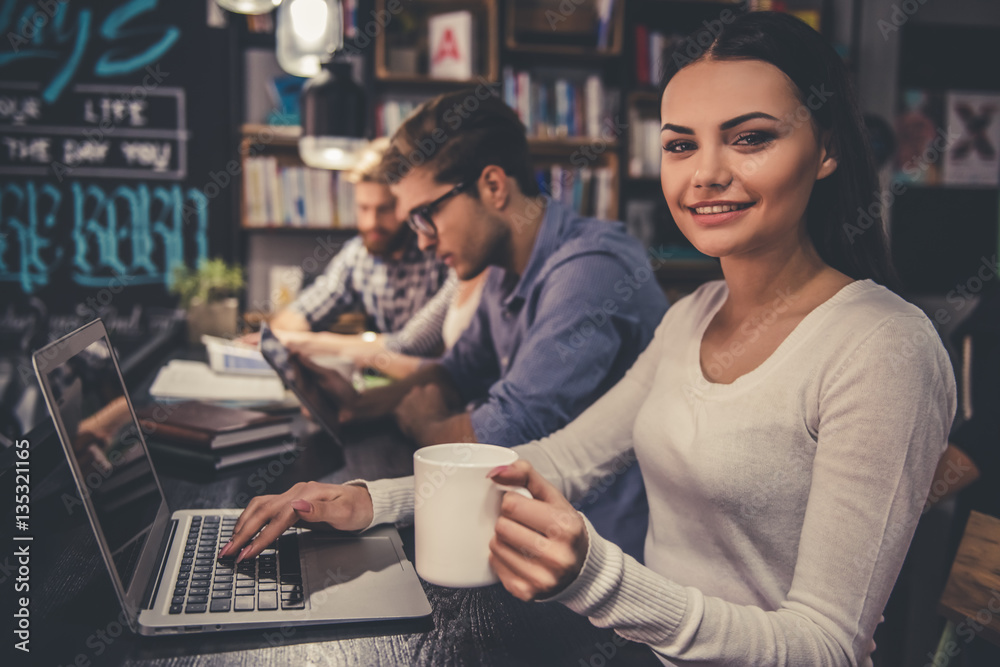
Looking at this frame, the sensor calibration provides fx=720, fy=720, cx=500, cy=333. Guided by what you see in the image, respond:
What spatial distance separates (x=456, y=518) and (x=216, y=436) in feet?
2.59

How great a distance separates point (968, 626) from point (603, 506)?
629 millimetres

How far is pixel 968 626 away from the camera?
0.87 m

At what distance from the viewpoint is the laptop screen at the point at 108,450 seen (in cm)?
71

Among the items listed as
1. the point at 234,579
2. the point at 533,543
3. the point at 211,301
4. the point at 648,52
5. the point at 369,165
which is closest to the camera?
the point at 533,543

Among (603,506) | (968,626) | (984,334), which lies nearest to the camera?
(968,626)

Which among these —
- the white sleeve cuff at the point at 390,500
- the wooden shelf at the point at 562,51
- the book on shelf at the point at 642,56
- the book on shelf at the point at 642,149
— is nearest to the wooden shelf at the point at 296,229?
the wooden shelf at the point at 562,51

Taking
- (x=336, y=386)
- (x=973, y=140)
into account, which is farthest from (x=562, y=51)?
(x=336, y=386)

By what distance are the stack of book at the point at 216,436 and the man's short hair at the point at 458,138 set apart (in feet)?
2.17

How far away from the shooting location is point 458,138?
1641 millimetres

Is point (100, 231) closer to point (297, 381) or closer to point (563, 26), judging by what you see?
point (563, 26)

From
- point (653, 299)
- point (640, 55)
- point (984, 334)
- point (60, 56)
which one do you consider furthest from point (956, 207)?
point (60, 56)

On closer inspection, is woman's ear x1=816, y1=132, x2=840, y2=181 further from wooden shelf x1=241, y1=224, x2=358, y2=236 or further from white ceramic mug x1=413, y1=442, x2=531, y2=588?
wooden shelf x1=241, y1=224, x2=358, y2=236

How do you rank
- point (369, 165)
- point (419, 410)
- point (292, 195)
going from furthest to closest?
point (292, 195)
point (369, 165)
point (419, 410)

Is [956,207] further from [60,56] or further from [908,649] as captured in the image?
[60,56]
